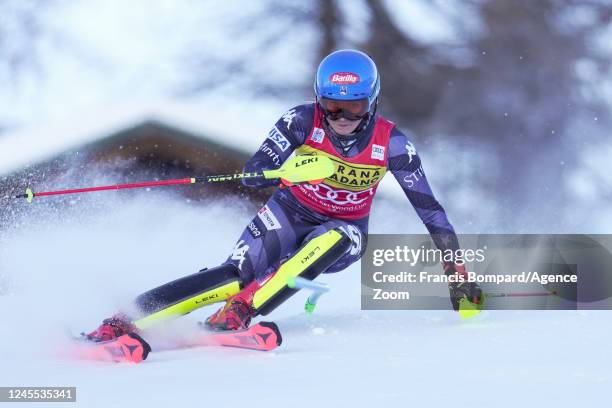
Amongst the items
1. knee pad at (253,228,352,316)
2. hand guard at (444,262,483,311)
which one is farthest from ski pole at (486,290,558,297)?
knee pad at (253,228,352,316)

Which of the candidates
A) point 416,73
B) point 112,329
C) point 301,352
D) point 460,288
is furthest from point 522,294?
point 416,73

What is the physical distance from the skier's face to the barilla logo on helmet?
21 centimetres

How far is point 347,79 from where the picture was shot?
4.75 meters

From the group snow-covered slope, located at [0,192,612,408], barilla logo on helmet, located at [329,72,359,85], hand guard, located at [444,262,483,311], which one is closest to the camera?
snow-covered slope, located at [0,192,612,408]

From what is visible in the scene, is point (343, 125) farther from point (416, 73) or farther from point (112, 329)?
point (416, 73)

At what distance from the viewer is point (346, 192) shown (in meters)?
5.13

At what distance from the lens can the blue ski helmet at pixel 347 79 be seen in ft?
15.6

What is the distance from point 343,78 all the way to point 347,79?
0.07 ft

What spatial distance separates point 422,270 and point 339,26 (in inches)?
131

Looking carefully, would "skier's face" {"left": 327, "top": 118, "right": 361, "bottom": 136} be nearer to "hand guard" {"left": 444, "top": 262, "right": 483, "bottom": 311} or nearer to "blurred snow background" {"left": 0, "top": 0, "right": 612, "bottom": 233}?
"hand guard" {"left": 444, "top": 262, "right": 483, "bottom": 311}

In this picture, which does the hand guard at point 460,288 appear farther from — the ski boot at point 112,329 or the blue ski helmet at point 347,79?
the ski boot at point 112,329

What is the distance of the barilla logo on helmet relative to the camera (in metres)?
4.75

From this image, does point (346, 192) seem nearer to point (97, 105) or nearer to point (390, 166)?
point (390, 166)

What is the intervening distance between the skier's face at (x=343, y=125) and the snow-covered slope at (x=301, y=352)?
1036 millimetres
